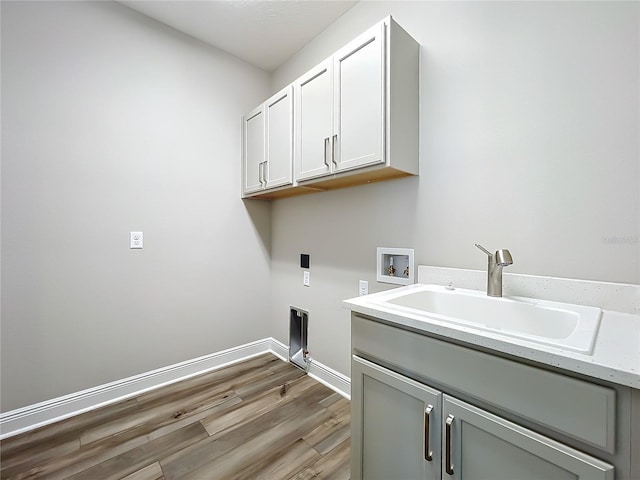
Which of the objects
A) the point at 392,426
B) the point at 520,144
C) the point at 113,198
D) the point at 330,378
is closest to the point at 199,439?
the point at 330,378

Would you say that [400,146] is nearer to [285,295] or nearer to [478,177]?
[478,177]

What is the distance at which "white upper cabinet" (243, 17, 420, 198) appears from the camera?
55.7 inches

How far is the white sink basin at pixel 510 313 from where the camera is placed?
30.9 inches

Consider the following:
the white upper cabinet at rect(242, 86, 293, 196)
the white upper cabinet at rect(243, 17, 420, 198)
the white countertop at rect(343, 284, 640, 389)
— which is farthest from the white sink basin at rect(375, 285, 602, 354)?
the white upper cabinet at rect(242, 86, 293, 196)

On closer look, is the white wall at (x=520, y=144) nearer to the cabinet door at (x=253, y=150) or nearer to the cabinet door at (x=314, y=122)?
the cabinet door at (x=314, y=122)

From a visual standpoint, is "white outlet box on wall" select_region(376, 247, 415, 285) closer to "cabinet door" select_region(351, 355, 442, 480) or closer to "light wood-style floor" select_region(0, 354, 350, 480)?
"cabinet door" select_region(351, 355, 442, 480)

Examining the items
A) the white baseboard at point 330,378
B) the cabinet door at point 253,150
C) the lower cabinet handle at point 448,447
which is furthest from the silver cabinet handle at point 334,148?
the white baseboard at point 330,378

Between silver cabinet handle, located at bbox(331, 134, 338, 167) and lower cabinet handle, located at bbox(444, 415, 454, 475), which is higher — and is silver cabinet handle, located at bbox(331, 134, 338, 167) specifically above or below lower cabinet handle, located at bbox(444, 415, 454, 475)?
above

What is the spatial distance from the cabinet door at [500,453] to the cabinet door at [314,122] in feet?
4.41

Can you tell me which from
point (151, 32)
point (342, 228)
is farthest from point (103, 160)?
point (342, 228)

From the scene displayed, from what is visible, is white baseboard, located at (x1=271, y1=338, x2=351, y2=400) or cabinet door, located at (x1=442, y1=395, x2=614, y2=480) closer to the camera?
cabinet door, located at (x1=442, y1=395, x2=614, y2=480)

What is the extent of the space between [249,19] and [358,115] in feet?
4.25

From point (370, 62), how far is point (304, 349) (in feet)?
6.96

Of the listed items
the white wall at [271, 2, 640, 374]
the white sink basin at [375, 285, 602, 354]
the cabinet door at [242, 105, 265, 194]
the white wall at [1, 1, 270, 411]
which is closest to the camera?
the white sink basin at [375, 285, 602, 354]
